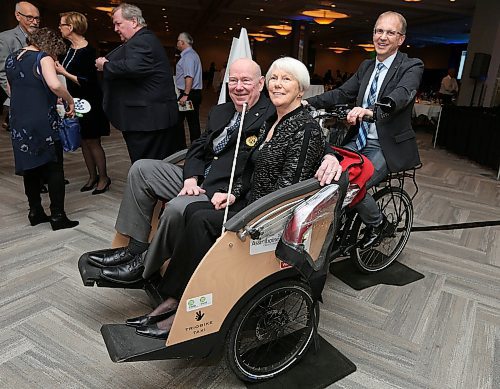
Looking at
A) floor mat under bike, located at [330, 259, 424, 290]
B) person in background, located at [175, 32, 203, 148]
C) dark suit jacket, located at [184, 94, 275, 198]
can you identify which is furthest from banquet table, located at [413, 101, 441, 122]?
dark suit jacket, located at [184, 94, 275, 198]

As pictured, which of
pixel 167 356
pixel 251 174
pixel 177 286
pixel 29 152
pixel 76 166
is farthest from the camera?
pixel 76 166

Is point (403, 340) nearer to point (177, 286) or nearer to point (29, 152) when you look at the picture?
point (177, 286)

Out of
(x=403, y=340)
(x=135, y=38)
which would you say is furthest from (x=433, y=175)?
(x=135, y=38)

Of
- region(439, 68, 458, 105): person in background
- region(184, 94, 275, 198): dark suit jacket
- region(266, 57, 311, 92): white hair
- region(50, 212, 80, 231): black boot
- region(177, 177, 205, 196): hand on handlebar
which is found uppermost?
region(266, 57, 311, 92): white hair

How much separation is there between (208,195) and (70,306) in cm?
95

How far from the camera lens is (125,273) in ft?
6.05

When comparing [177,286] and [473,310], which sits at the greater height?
[177,286]

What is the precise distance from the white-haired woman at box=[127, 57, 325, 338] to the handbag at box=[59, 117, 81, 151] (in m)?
1.89

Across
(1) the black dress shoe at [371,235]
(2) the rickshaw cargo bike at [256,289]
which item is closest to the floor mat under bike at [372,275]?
(1) the black dress shoe at [371,235]

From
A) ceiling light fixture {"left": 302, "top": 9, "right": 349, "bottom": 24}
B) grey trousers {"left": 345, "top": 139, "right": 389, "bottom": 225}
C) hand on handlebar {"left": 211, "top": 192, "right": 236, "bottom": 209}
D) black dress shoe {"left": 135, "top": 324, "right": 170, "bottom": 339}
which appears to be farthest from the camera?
ceiling light fixture {"left": 302, "top": 9, "right": 349, "bottom": 24}

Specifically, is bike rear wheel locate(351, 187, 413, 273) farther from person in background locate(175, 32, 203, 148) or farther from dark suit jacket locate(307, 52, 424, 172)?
person in background locate(175, 32, 203, 148)

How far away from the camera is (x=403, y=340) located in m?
1.98

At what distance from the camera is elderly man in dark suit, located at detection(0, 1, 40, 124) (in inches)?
122

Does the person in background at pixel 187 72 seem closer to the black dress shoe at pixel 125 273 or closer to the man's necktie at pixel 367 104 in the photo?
the man's necktie at pixel 367 104
